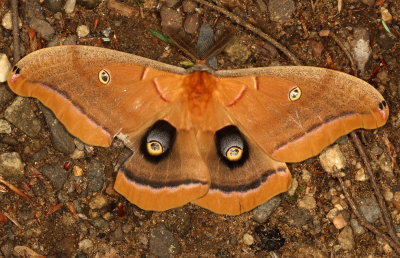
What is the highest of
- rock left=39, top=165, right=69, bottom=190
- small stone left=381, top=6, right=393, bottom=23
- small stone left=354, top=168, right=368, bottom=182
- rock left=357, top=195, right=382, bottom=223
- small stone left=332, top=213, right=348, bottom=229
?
small stone left=381, top=6, right=393, bottom=23

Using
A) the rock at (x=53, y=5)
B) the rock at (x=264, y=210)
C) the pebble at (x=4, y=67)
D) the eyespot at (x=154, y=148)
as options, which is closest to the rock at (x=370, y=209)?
the rock at (x=264, y=210)

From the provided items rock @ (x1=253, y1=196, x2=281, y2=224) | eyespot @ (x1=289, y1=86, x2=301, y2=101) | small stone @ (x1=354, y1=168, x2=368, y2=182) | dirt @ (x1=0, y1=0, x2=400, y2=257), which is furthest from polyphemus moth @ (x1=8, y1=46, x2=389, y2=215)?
small stone @ (x1=354, y1=168, x2=368, y2=182)

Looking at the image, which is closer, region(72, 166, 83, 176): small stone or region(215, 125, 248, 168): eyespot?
region(215, 125, 248, 168): eyespot

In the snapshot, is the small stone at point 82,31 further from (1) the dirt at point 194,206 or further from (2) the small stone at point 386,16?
(2) the small stone at point 386,16

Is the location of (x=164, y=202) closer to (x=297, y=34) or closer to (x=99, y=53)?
(x=99, y=53)

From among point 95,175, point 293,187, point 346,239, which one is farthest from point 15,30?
point 346,239

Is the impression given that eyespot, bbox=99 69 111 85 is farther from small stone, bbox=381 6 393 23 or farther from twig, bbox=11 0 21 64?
small stone, bbox=381 6 393 23

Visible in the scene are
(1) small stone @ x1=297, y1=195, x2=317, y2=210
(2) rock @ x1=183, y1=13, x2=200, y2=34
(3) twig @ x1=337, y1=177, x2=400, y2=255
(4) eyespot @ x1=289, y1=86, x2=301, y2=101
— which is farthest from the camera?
(2) rock @ x1=183, y1=13, x2=200, y2=34

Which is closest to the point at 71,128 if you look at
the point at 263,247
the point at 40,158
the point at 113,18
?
the point at 40,158
